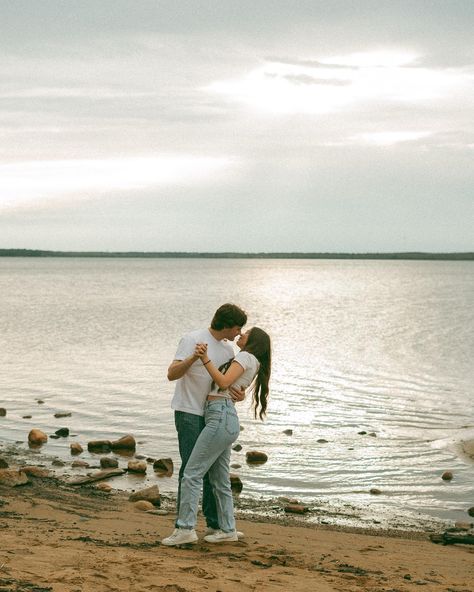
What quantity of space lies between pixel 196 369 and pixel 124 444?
8.19 metres

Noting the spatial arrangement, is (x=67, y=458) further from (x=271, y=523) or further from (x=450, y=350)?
(x=450, y=350)

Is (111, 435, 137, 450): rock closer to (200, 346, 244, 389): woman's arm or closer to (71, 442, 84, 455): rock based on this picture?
(71, 442, 84, 455): rock

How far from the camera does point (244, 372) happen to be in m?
7.63

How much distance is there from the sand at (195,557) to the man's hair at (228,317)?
6.69 feet

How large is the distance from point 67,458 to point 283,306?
181ft

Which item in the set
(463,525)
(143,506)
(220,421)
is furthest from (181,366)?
(463,525)

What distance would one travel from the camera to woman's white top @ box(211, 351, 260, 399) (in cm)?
762

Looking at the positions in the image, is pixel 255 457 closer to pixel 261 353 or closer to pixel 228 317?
pixel 261 353

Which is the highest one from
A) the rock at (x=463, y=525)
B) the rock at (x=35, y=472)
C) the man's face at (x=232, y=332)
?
the man's face at (x=232, y=332)

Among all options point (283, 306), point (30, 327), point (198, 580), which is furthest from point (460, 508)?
point (283, 306)

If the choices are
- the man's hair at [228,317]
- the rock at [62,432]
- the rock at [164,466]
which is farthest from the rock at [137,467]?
the man's hair at [228,317]

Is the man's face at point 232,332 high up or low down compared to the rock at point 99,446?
up

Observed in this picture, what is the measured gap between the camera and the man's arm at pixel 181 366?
747cm

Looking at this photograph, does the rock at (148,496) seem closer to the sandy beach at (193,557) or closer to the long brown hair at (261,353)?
the sandy beach at (193,557)
